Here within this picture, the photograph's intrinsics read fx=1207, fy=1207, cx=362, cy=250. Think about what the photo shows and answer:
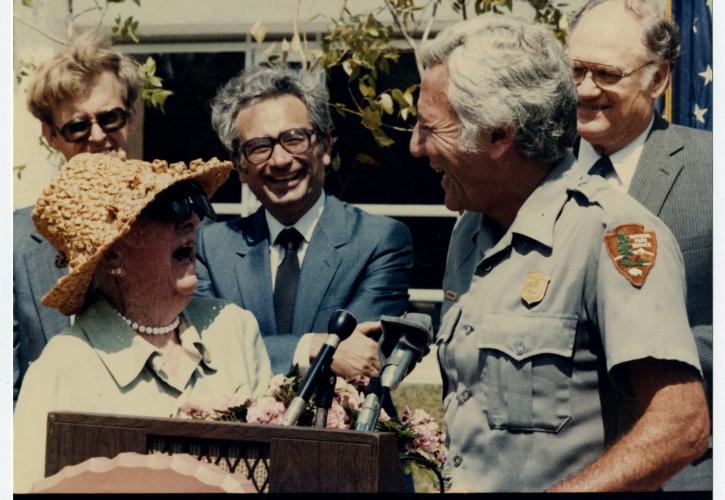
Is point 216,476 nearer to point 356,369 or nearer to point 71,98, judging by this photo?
point 356,369

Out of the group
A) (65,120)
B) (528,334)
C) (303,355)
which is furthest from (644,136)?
(65,120)

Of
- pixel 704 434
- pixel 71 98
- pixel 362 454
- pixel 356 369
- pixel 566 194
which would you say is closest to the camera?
pixel 362 454

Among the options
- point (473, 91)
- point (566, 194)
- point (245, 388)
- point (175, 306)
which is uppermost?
point (473, 91)

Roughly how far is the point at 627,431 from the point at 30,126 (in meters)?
2.35

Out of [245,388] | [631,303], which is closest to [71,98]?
[245,388]

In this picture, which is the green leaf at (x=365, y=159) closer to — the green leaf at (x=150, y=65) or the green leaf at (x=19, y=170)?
the green leaf at (x=150, y=65)

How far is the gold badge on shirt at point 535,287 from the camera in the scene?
3037mm

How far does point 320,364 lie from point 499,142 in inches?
32.6

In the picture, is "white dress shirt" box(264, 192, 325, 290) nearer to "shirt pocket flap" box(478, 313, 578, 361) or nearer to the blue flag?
"shirt pocket flap" box(478, 313, 578, 361)

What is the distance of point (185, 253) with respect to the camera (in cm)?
343

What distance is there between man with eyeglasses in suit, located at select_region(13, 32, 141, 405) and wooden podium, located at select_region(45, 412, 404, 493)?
1.07m

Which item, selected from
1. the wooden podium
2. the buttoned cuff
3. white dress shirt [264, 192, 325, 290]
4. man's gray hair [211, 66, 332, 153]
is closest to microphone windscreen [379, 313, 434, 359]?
the wooden podium

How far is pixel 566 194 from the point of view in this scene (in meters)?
3.11

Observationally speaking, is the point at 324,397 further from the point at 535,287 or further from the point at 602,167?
the point at 602,167
